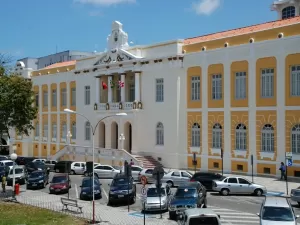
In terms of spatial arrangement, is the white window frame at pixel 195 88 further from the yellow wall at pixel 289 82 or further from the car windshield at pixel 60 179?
the car windshield at pixel 60 179

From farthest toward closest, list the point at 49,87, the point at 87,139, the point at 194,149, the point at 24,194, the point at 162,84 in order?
the point at 49,87
the point at 87,139
the point at 162,84
the point at 194,149
the point at 24,194

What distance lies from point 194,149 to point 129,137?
33.1ft

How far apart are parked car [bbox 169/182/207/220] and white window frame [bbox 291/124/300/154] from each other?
13.6 m

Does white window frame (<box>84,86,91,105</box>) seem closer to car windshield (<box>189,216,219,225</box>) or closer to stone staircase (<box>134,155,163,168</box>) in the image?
stone staircase (<box>134,155,163,168</box>)

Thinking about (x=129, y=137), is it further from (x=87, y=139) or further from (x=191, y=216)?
(x=191, y=216)

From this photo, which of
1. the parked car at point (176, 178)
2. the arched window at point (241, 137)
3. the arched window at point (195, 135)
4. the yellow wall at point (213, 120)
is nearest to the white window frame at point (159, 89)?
the arched window at point (195, 135)

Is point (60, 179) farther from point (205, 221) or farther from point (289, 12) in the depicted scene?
point (289, 12)

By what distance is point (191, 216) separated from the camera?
18672 mm

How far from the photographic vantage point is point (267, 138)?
4006 centimetres

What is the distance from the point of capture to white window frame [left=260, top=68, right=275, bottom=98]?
39625mm

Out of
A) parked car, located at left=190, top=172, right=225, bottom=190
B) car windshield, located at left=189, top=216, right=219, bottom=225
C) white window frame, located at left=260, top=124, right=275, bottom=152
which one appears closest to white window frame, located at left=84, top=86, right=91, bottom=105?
white window frame, located at left=260, top=124, right=275, bottom=152

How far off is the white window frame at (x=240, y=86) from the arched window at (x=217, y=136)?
11.0 feet

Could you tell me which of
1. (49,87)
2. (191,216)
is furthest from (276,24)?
(49,87)

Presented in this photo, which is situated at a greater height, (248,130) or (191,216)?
(248,130)
